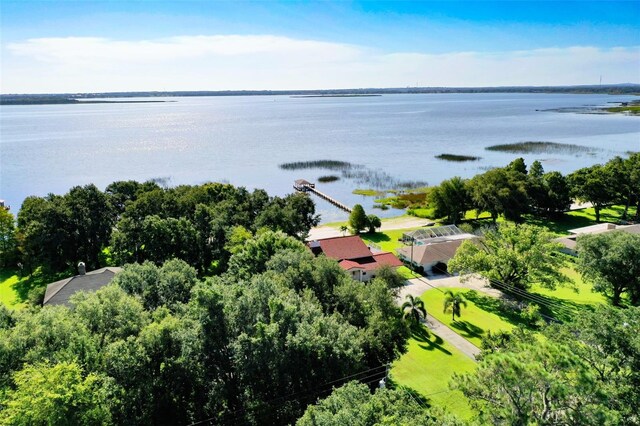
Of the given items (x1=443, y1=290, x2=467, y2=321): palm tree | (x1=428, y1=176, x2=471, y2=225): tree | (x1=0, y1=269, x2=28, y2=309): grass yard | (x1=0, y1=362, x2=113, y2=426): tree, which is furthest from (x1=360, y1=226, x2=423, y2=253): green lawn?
(x1=0, y1=362, x2=113, y2=426): tree

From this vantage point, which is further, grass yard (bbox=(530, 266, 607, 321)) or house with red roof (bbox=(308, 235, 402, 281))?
house with red roof (bbox=(308, 235, 402, 281))

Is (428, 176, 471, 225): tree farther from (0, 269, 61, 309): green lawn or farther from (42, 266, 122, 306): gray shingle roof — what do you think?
(0, 269, 61, 309): green lawn

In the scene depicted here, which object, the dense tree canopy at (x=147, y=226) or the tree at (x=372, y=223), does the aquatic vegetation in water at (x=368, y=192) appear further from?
the dense tree canopy at (x=147, y=226)

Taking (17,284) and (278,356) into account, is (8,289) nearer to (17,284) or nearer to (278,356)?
(17,284)

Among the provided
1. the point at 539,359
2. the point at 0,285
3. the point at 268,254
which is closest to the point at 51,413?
the point at 539,359

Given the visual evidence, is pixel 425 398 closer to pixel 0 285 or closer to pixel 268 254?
pixel 268 254

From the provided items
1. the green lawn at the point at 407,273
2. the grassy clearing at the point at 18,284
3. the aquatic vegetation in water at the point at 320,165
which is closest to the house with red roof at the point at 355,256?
the green lawn at the point at 407,273
